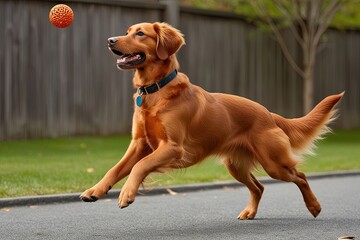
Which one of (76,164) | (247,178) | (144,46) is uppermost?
(144,46)

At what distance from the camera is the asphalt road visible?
22.2ft

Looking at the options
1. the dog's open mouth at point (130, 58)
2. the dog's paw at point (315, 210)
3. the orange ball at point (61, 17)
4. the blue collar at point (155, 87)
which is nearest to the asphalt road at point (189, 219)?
the dog's paw at point (315, 210)

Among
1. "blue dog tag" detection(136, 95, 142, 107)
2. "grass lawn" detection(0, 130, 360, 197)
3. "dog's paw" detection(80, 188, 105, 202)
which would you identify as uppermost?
"blue dog tag" detection(136, 95, 142, 107)

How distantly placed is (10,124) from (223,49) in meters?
5.41

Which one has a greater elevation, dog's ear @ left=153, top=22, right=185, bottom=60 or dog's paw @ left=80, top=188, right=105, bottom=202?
dog's ear @ left=153, top=22, right=185, bottom=60

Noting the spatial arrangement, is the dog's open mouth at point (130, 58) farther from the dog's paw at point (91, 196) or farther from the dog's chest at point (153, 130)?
the dog's paw at point (91, 196)

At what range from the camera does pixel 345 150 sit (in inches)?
615

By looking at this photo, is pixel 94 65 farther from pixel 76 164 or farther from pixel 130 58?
pixel 130 58

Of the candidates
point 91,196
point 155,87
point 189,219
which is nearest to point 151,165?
point 91,196

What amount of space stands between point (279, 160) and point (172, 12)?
8.93m

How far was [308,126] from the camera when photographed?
26.1 feet

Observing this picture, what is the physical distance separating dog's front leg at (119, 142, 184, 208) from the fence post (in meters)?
9.38

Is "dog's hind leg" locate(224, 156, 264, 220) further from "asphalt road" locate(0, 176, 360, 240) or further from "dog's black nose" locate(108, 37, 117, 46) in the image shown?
"dog's black nose" locate(108, 37, 117, 46)

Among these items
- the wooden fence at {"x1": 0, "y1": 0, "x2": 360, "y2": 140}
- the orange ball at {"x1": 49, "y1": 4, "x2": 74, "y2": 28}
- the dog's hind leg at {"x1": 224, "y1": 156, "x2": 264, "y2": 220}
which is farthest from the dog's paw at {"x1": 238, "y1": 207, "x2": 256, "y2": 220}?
the wooden fence at {"x1": 0, "y1": 0, "x2": 360, "y2": 140}
